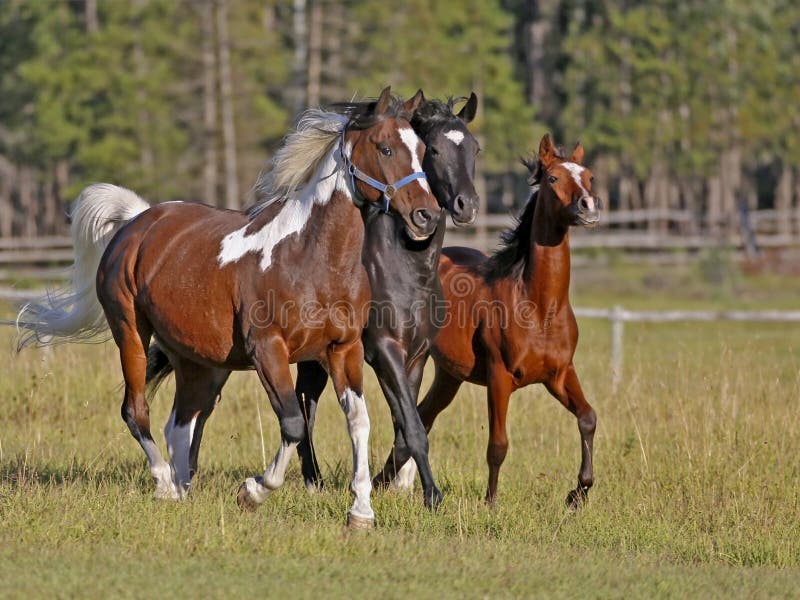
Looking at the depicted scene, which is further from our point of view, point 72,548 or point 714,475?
point 714,475

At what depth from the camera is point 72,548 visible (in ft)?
21.6

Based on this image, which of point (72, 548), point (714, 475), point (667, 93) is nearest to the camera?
point (72, 548)

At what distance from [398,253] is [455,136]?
0.80 meters

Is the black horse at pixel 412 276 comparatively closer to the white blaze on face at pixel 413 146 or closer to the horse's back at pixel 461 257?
the white blaze on face at pixel 413 146

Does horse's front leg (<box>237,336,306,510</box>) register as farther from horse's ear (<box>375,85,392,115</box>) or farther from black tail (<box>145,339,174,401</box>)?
black tail (<box>145,339,174,401</box>)

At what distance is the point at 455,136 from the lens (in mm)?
8164

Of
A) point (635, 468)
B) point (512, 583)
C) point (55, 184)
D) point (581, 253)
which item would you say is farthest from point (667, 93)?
point (512, 583)

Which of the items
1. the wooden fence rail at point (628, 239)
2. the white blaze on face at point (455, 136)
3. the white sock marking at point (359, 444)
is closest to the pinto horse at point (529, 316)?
the white blaze on face at point (455, 136)

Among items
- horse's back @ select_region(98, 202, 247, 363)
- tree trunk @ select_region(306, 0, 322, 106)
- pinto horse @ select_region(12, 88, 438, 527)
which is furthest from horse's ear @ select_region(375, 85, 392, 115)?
tree trunk @ select_region(306, 0, 322, 106)

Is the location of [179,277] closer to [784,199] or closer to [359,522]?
[359,522]

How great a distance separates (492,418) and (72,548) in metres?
3.03

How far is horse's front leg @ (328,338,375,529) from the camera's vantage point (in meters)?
7.38

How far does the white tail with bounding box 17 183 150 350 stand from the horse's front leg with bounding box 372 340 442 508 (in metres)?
2.46

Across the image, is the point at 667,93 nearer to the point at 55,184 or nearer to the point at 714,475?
the point at 55,184
